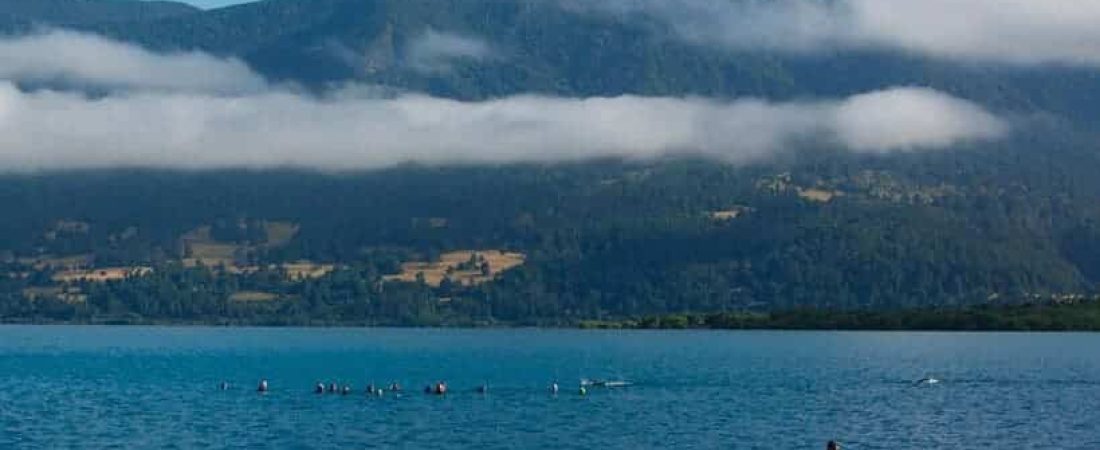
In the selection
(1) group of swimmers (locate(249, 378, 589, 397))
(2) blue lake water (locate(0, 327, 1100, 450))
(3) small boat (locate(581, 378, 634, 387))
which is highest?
(3) small boat (locate(581, 378, 634, 387))

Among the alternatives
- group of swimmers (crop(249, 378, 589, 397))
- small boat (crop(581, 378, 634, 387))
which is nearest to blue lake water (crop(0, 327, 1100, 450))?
group of swimmers (crop(249, 378, 589, 397))

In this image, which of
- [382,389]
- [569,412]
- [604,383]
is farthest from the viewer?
[604,383]

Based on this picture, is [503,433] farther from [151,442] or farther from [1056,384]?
[1056,384]

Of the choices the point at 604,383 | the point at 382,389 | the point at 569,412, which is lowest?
the point at 569,412

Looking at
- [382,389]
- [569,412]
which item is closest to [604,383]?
[382,389]

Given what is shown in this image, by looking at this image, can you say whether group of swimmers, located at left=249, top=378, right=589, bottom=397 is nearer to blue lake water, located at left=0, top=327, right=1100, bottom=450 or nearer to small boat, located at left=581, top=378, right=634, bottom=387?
blue lake water, located at left=0, top=327, right=1100, bottom=450

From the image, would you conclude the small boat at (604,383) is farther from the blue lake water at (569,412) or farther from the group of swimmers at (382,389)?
the blue lake water at (569,412)

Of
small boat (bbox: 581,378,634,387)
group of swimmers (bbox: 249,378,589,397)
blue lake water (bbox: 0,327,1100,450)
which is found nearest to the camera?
blue lake water (bbox: 0,327,1100,450)

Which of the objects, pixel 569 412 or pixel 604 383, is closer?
pixel 569 412

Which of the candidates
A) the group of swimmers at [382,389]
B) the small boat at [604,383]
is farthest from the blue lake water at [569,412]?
the small boat at [604,383]

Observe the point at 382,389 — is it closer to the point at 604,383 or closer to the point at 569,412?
the point at 604,383

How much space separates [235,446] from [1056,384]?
88.0m

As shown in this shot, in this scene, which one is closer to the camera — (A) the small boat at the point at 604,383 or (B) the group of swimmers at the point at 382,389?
(B) the group of swimmers at the point at 382,389

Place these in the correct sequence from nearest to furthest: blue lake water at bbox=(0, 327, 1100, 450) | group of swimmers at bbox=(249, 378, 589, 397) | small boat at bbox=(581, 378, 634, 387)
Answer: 1. blue lake water at bbox=(0, 327, 1100, 450)
2. group of swimmers at bbox=(249, 378, 589, 397)
3. small boat at bbox=(581, 378, 634, 387)
